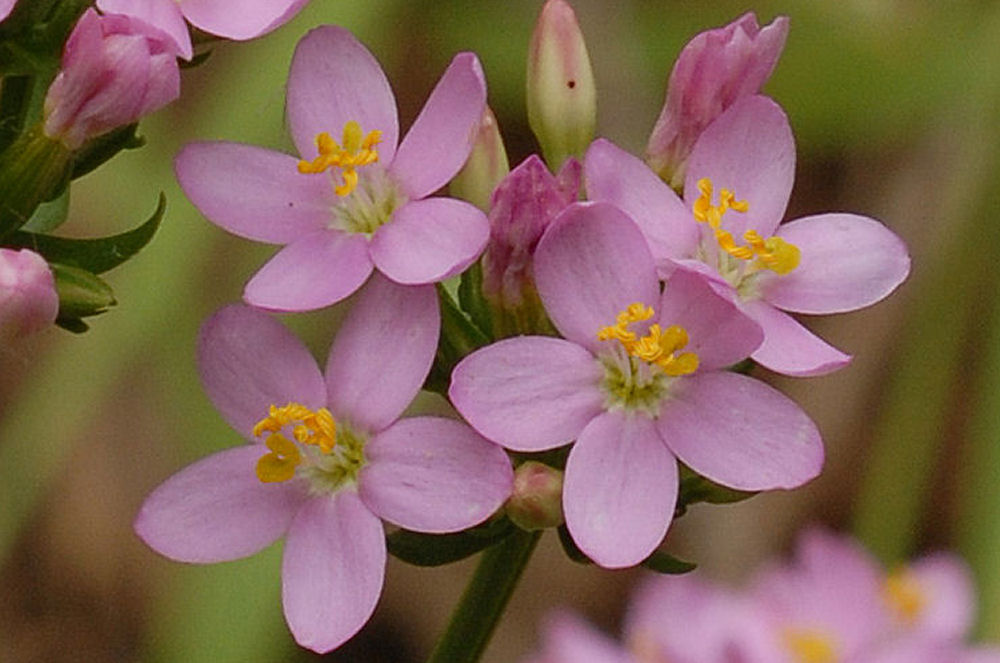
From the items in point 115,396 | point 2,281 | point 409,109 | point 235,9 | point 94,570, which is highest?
point 235,9

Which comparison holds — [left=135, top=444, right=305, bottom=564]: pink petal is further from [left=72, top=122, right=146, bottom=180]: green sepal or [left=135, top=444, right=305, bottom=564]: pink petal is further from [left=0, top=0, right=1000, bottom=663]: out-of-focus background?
[left=0, top=0, right=1000, bottom=663]: out-of-focus background

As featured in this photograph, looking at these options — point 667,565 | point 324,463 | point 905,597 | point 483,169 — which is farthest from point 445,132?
point 905,597

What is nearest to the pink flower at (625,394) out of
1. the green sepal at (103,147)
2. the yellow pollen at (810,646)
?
the green sepal at (103,147)

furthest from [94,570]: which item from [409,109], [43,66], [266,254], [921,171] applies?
[43,66]

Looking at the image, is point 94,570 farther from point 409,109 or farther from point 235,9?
point 235,9

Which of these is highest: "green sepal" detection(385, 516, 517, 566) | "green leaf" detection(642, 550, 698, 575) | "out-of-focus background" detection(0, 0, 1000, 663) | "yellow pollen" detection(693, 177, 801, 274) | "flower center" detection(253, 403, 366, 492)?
"yellow pollen" detection(693, 177, 801, 274)

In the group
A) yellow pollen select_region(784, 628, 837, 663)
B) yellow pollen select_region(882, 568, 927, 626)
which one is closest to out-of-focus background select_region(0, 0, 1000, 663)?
yellow pollen select_region(882, 568, 927, 626)

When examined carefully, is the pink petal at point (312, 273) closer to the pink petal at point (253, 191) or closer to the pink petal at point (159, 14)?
the pink petal at point (253, 191)
